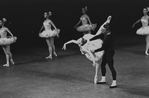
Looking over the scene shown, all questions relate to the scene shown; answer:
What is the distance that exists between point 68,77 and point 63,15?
40.2 feet

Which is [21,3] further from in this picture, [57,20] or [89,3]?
[89,3]

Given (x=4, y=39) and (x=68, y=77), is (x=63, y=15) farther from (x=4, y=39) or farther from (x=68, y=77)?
(x=68, y=77)

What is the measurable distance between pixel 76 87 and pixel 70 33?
9559 mm

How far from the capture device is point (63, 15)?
22.1 meters

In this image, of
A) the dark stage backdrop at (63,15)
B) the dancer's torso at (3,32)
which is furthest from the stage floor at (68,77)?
the dark stage backdrop at (63,15)

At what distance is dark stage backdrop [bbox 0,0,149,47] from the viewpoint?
18253mm

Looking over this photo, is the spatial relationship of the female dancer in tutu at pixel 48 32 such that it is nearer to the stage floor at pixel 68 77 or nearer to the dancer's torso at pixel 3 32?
the stage floor at pixel 68 77

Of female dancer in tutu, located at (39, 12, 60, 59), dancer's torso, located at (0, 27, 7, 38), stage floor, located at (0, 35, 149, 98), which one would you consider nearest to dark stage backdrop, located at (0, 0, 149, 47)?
female dancer in tutu, located at (39, 12, 60, 59)

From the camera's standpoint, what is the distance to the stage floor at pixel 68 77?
28.6 ft

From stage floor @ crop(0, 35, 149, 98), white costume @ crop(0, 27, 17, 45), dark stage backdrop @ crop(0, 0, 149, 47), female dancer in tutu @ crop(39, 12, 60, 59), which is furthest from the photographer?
dark stage backdrop @ crop(0, 0, 149, 47)

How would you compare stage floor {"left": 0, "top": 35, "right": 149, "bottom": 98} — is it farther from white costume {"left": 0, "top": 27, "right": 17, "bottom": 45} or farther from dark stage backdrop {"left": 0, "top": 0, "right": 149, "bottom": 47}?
dark stage backdrop {"left": 0, "top": 0, "right": 149, "bottom": 47}

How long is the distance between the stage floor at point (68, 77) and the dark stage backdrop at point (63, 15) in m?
3.74

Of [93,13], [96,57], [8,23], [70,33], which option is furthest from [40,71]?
[93,13]

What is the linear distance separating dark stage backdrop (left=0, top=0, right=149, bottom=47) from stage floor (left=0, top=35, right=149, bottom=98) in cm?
374
